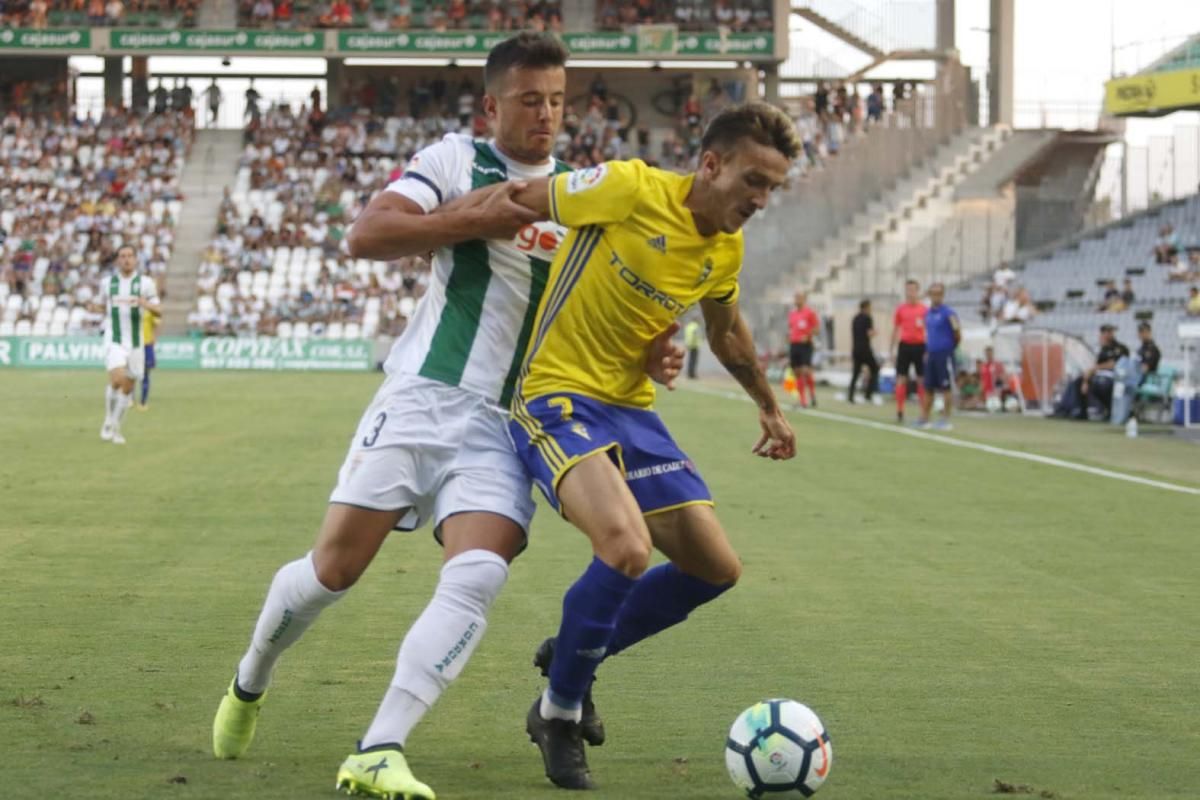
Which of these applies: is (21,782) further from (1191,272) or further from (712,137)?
(1191,272)

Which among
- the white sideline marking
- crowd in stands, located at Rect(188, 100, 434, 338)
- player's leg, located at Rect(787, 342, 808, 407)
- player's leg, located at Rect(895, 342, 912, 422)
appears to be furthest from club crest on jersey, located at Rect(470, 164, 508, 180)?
crowd in stands, located at Rect(188, 100, 434, 338)

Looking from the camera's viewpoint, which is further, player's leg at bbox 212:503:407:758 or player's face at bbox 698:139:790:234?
player's face at bbox 698:139:790:234

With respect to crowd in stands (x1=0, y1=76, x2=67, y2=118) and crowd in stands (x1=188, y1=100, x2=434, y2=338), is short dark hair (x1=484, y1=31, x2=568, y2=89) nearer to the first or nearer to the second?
crowd in stands (x1=188, y1=100, x2=434, y2=338)

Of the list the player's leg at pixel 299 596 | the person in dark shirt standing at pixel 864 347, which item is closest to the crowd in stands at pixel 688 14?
the person in dark shirt standing at pixel 864 347

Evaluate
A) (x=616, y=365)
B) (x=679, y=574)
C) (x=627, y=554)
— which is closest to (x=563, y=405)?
(x=616, y=365)

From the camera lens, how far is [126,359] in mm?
21062

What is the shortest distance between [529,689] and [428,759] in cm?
124

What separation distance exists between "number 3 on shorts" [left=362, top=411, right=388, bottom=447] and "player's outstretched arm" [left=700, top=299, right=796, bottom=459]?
1.28 meters

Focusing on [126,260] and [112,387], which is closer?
[112,387]

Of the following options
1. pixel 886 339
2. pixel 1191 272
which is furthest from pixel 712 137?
pixel 886 339

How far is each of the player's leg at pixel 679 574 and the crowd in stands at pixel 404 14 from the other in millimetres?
53879

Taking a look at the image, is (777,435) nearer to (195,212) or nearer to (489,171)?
(489,171)

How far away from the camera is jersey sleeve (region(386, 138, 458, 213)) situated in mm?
5379

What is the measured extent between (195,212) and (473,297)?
51.1 m
